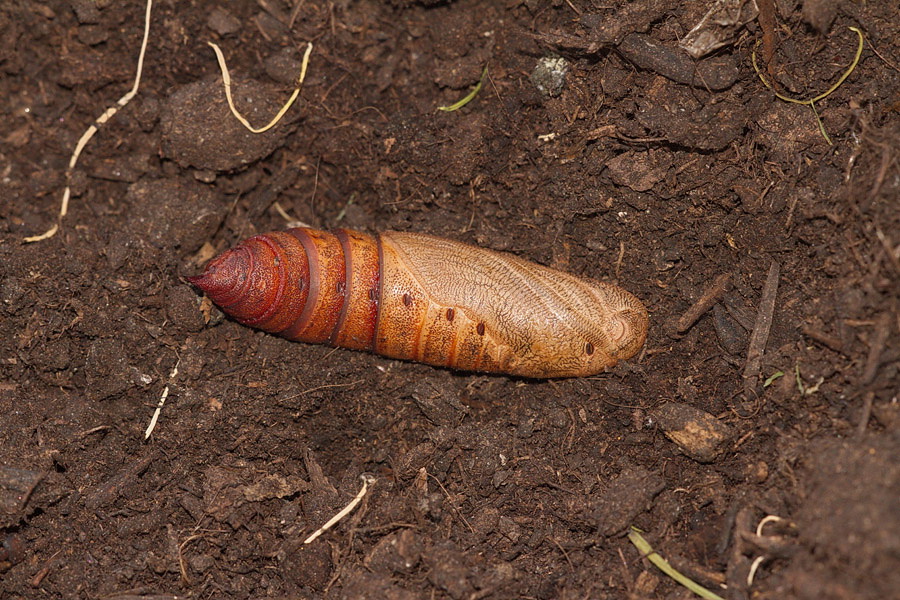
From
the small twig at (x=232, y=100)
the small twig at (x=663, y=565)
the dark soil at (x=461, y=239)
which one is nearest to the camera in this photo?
the small twig at (x=663, y=565)

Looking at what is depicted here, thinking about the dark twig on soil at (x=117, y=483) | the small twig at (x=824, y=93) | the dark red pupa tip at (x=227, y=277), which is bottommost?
the dark twig on soil at (x=117, y=483)

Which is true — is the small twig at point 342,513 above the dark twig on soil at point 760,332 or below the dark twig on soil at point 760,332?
below

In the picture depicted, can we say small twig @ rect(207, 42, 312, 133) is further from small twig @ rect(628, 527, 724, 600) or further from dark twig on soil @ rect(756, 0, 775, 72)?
small twig @ rect(628, 527, 724, 600)

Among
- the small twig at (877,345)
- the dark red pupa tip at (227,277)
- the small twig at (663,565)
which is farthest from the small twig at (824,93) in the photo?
the dark red pupa tip at (227,277)

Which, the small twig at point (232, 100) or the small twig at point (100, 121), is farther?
the small twig at point (100, 121)

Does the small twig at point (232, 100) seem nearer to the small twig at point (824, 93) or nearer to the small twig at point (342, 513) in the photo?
the small twig at point (342, 513)

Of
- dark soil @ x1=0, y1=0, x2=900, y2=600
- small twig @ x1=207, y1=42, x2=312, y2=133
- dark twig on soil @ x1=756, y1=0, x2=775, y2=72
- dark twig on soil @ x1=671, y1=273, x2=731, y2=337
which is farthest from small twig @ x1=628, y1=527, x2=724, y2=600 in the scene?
small twig @ x1=207, y1=42, x2=312, y2=133

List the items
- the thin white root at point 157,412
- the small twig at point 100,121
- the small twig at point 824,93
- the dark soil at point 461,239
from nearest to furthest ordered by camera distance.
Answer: the dark soil at point 461,239 < the small twig at point 824,93 < the thin white root at point 157,412 < the small twig at point 100,121

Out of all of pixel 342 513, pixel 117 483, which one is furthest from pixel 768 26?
pixel 117 483
